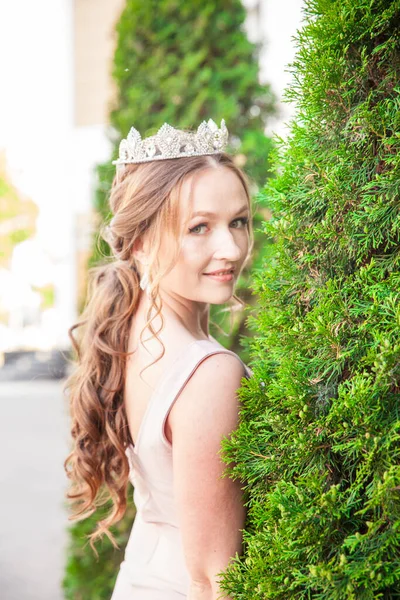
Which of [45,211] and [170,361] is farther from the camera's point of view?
[45,211]

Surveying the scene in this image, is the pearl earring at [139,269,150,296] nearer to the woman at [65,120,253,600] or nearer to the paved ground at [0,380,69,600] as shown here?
the woman at [65,120,253,600]

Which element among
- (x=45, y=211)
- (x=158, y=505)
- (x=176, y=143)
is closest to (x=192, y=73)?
(x=176, y=143)

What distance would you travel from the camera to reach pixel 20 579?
6051 millimetres

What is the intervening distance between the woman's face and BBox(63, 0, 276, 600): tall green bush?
6.54ft

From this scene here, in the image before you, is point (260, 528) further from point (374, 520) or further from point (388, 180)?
point (388, 180)

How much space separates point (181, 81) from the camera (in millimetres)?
3838

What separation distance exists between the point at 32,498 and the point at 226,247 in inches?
293

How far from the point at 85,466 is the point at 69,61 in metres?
15.9

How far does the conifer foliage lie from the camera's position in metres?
1.23

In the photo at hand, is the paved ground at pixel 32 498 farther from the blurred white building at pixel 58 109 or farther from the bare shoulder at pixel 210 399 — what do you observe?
the blurred white building at pixel 58 109

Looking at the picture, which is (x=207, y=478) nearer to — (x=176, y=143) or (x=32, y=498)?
(x=176, y=143)

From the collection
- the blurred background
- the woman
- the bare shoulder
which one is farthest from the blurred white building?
the bare shoulder

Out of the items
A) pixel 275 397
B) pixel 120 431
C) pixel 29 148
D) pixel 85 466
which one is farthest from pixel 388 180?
pixel 29 148

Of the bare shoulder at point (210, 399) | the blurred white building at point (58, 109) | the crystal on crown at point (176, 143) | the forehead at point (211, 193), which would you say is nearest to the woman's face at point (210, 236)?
the forehead at point (211, 193)
